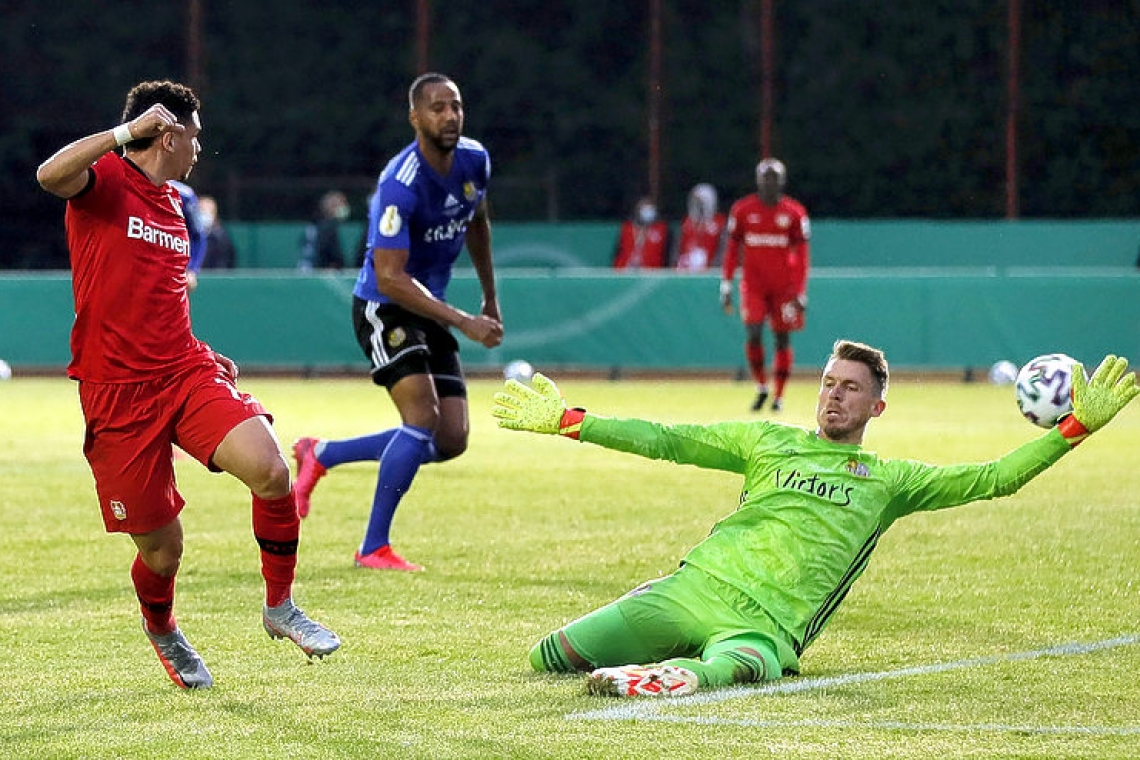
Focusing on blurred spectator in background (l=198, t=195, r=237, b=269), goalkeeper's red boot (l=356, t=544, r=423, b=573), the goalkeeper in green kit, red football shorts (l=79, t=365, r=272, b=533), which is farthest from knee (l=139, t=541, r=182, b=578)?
blurred spectator in background (l=198, t=195, r=237, b=269)

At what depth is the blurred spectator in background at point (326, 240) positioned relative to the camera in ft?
99.2

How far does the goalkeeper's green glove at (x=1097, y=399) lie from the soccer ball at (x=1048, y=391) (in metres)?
0.46

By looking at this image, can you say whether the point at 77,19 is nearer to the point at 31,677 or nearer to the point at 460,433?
the point at 460,433

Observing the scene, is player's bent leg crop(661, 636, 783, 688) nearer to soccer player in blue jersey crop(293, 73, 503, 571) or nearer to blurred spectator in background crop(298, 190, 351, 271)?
soccer player in blue jersey crop(293, 73, 503, 571)

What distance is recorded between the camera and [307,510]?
38.1 feet

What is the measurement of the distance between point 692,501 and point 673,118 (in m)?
19.6

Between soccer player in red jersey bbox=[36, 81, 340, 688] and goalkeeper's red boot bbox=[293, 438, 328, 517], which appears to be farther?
goalkeeper's red boot bbox=[293, 438, 328, 517]

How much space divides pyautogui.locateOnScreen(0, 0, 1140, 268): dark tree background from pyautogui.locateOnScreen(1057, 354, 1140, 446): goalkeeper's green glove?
929 inches

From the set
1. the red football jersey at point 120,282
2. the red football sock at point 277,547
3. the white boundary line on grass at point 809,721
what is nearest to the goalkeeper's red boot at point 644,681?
the white boundary line on grass at point 809,721

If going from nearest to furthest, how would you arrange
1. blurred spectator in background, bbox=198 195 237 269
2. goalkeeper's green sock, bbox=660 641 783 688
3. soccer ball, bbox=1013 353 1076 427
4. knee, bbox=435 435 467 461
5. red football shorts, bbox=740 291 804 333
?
goalkeeper's green sock, bbox=660 641 783 688
soccer ball, bbox=1013 353 1076 427
knee, bbox=435 435 467 461
red football shorts, bbox=740 291 804 333
blurred spectator in background, bbox=198 195 237 269

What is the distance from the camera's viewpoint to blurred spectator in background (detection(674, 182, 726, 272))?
1132 inches

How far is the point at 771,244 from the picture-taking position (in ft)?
67.5

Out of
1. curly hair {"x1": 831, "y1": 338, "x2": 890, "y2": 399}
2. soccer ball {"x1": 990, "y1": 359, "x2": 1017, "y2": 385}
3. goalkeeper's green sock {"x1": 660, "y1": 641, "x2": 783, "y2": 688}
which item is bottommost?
soccer ball {"x1": 990, "y1": 359, "x2": 1017, "y2": 385}

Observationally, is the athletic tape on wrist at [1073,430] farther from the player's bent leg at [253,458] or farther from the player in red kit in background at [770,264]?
the player in red kit in background at [770,264]
